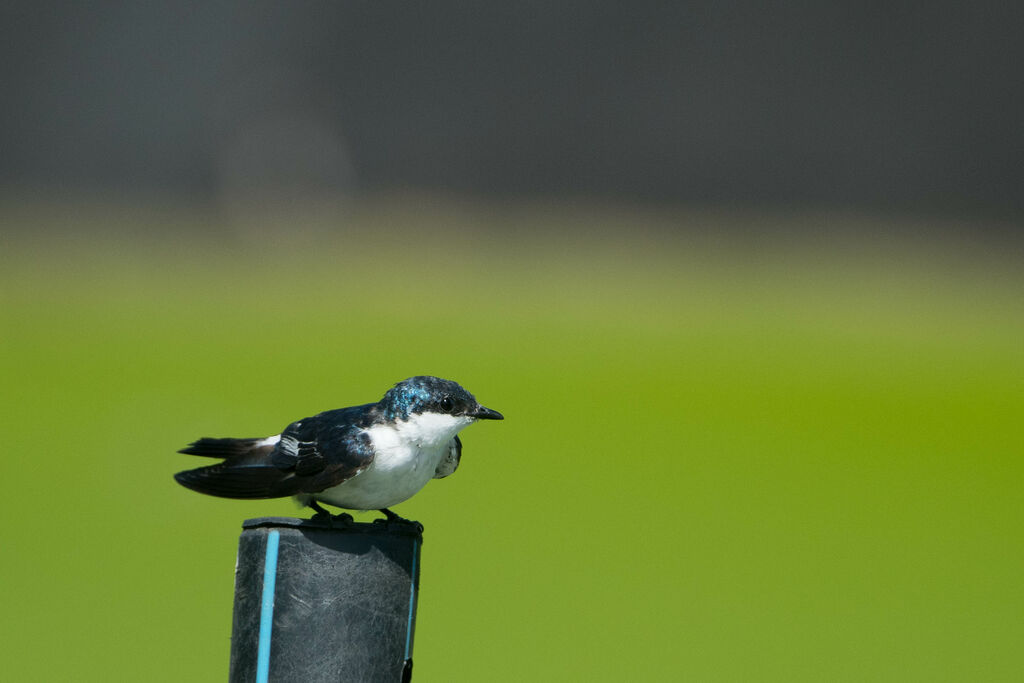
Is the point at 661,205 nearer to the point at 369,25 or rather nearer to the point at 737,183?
the point at 737,183

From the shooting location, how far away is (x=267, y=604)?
7.88 feet

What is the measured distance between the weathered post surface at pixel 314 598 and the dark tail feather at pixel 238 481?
30 cm

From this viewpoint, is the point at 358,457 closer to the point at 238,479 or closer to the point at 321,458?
the point at 321,458

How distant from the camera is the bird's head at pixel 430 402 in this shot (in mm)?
2812

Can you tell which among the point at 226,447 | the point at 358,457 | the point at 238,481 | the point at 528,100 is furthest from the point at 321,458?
the point at 528,100

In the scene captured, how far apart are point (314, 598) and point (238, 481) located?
0.47 metres

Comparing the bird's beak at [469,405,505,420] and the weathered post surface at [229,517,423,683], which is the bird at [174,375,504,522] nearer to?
the bird's beak at [469,405,505,420]

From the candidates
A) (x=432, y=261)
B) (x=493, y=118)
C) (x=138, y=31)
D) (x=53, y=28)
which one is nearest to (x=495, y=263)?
(x=432, y=261)

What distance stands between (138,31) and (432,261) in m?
4.62

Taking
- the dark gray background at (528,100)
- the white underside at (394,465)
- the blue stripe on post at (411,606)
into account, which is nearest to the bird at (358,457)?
the white underside at (394,465)

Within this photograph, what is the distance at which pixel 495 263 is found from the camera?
46.7 ft

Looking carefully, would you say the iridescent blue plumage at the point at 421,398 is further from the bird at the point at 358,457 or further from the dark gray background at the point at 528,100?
the dark gray background at the point at 528,100

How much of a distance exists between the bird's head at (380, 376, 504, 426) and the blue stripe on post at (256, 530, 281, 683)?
48 centimetres

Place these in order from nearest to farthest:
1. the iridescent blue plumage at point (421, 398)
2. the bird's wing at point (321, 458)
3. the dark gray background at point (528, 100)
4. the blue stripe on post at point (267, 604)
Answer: the blue stripe on post at point (267, 604)
the bird's wing at point (321, 458)
the iridescent blue plumage at point (421, 398)
the dark gray background at point (528, 100)
